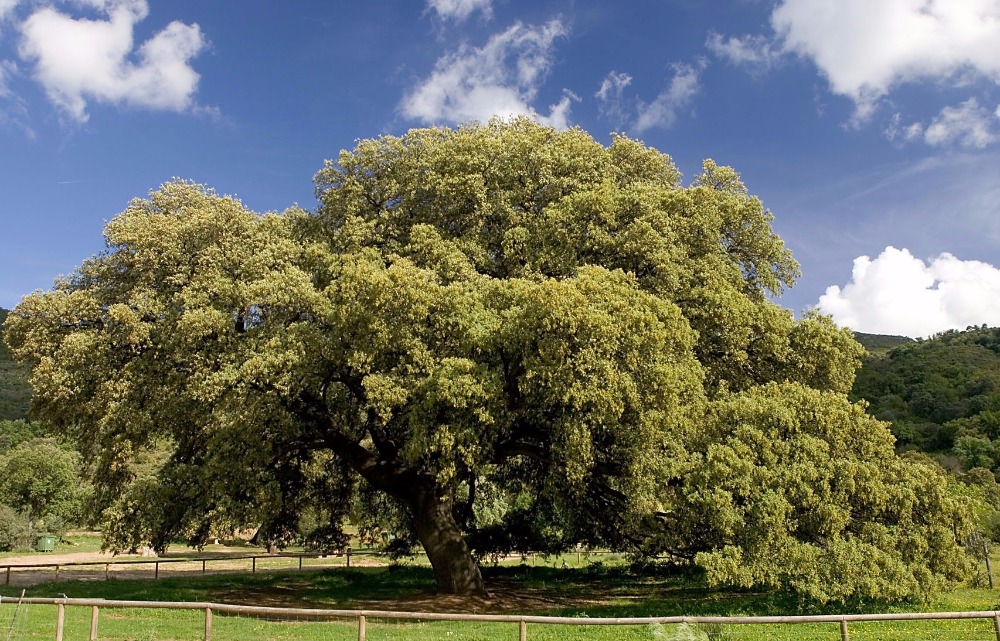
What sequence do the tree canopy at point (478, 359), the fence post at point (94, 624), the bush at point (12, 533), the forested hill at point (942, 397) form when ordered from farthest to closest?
the forested hill at point (942, 397) < the bush at point (12, 533) < the tree canopy at point (478, 359) < the fence post at point (94, 624)

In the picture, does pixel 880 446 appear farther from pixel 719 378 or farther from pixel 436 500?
pixel 436 500

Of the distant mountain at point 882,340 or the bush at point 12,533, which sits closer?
the bush at point 12,533

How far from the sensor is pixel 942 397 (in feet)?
272

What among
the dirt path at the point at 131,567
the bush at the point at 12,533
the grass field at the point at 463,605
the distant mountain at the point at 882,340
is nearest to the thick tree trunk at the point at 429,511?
the grass field at the point at 463,605

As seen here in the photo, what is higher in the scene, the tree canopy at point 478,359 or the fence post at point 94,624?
the tree canopy at point 478,359

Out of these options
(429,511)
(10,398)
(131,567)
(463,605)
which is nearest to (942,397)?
(429,511)

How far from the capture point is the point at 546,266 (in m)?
20.0

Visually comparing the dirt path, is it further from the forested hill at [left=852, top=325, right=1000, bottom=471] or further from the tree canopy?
the forested hill at [left=852, top=325, right=1000, bottom=471]

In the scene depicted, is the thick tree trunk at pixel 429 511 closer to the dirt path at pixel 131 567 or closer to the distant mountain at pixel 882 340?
the dirt path at pixel 131 567

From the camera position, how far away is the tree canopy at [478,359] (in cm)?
1557

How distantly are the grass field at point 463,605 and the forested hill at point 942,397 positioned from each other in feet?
145

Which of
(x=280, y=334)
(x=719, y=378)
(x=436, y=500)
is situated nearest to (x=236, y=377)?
(x=280, y=334)

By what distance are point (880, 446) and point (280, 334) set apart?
15.1 meters

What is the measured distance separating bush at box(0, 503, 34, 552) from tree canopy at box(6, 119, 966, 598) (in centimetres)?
3951
